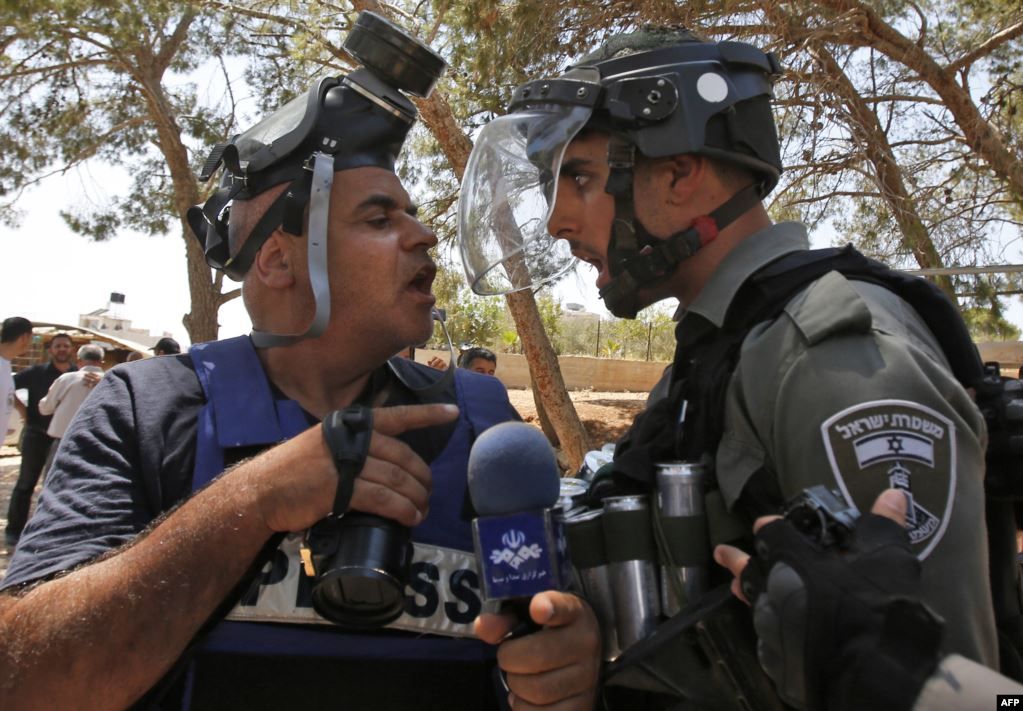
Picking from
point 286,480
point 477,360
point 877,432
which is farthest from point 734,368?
point 477,360

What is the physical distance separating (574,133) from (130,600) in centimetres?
129

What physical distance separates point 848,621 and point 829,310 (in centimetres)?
51

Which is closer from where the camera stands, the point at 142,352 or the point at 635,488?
the point at 635,488

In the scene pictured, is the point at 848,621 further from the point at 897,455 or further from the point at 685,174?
the point at 685,174

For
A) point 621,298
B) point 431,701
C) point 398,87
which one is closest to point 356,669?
point 431,701

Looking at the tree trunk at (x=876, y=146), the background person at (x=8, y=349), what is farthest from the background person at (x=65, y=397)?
the tree trunk at (x=876, y=146)

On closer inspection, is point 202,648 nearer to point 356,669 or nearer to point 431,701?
point 356,669

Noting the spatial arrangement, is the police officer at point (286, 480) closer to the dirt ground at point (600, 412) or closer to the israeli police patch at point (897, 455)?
the israeli police patch at point (897, 455)

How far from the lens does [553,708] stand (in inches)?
54.4

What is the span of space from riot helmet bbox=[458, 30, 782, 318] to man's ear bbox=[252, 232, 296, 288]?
671 millimetres

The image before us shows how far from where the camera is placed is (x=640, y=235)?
186 cm

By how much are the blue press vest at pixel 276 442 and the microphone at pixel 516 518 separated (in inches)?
18.9

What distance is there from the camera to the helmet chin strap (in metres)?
1.81

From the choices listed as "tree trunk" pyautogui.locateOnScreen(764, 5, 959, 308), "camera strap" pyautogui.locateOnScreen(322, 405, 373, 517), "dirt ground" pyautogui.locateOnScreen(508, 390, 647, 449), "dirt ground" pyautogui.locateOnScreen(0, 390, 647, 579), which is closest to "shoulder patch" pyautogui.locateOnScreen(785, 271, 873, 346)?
"camera strap" pyautogui.locateOnScreen(322, 405, 373, 517)
